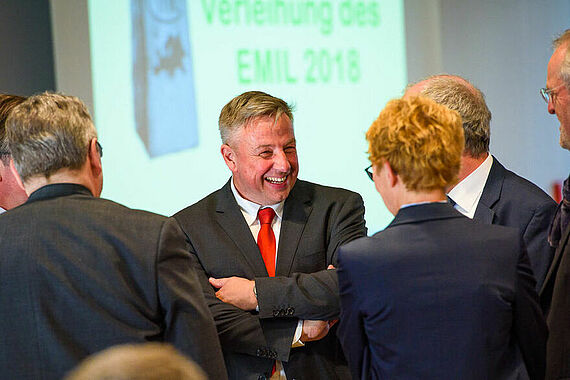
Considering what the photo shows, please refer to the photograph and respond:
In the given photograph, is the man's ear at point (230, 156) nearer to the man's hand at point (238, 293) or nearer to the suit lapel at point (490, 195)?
the man's hand at point (238, 293)

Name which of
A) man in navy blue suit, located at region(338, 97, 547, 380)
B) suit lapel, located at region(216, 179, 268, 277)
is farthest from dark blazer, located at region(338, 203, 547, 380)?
suit lapel, located at region(216, 179, 268, 277)

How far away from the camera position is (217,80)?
16.1 ft

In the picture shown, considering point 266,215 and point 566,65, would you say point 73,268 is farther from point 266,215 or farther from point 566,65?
point 566,65

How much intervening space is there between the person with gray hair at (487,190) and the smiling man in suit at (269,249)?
0.44 m

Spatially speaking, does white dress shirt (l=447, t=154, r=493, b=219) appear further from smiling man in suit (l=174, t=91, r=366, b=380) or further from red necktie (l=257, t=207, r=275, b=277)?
red necktie (l=257, t=207, r=275, b=277)

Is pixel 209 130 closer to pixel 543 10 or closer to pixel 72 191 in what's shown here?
pixel 72 191

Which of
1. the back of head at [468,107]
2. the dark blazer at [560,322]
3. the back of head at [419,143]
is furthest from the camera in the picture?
the back of head at [468,107]

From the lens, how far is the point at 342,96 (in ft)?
17.0

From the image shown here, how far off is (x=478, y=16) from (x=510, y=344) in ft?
15.7

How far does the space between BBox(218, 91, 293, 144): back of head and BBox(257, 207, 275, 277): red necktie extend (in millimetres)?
344

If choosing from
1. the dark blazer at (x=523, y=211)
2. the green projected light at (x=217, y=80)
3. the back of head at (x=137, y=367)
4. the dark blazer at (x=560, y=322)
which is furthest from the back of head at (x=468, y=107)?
the green projected light at (x=217, y=80)

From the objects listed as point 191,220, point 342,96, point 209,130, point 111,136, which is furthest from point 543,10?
point 191,220

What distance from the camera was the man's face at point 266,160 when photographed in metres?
2.73

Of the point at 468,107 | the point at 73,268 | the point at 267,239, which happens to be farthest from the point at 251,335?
the point at 468,107
